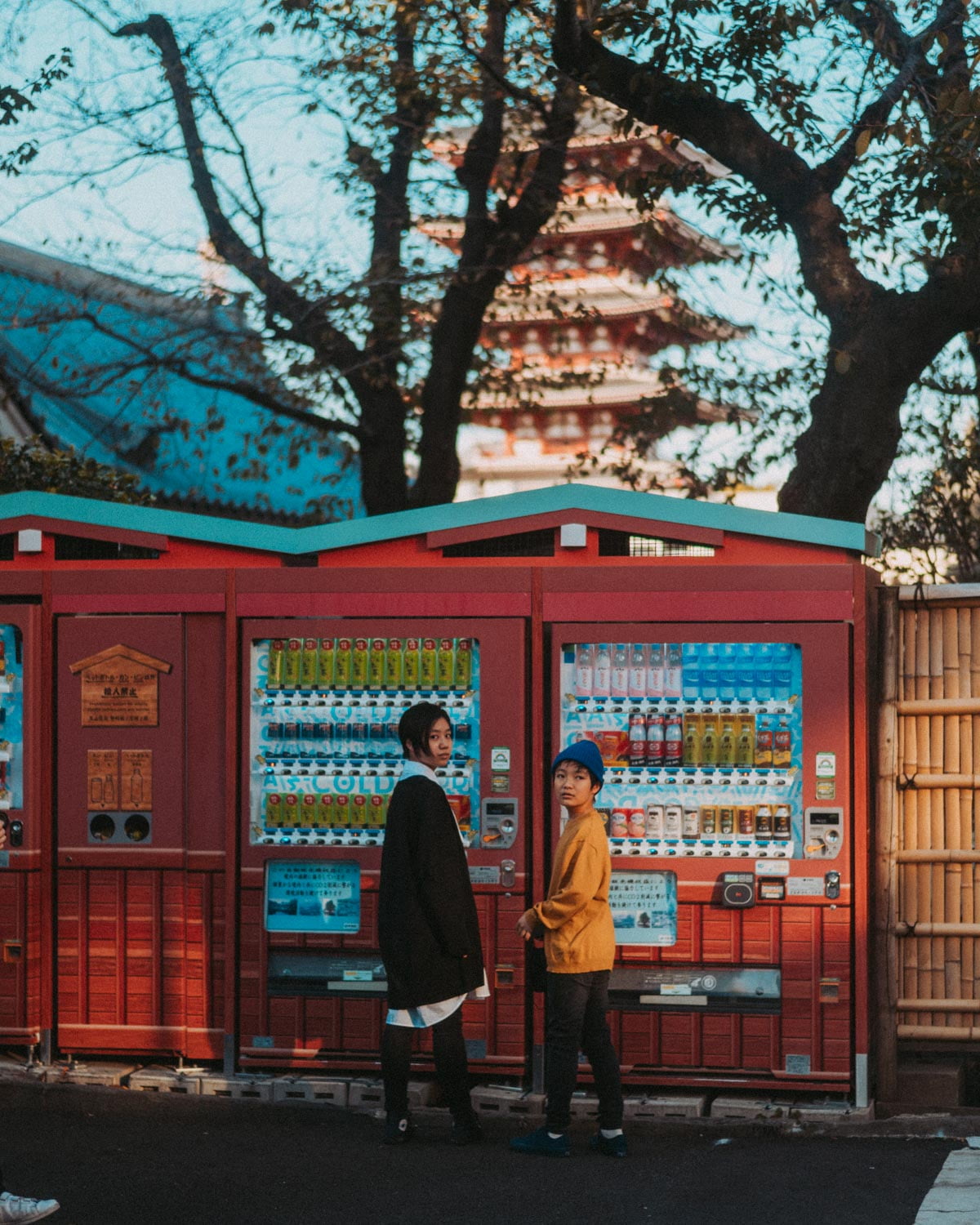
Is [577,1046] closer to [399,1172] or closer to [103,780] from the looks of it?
[399,1172]

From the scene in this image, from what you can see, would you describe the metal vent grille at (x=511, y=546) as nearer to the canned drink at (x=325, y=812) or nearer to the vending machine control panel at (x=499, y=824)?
the vending machine control panel at (x=499, y=824)

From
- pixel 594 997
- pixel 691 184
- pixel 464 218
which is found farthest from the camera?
pixel 464 218

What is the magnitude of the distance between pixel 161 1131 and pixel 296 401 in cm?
A: 768

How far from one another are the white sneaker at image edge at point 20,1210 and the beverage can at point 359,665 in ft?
9.19

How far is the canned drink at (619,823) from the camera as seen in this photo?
6816 mm

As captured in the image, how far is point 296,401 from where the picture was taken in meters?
13.1

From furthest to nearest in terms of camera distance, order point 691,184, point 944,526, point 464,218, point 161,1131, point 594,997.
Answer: point 944,526, point 464,218, point 691,184, point 161,1131, point 594,997

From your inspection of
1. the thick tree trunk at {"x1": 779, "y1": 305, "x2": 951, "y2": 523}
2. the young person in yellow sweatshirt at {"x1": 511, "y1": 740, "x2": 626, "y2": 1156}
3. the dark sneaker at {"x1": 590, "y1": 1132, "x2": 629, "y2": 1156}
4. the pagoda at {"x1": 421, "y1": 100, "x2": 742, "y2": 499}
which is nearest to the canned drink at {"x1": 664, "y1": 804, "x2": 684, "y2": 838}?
the young person in yellow sweatshirt at {"x1": 511, "y1": 740, "x2": 626, "y2": 1156}

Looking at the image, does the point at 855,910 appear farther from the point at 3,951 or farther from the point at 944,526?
the point at 944,526

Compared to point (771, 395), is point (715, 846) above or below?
below

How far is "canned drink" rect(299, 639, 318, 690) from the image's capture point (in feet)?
23.3

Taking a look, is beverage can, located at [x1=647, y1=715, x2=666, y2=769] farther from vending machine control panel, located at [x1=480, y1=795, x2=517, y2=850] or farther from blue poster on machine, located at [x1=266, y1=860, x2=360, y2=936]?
blue poster on machine, located at [x1=266, y1=860, x2=360, y2=936]

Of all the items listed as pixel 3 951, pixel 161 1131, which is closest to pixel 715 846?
pixel 161 1131

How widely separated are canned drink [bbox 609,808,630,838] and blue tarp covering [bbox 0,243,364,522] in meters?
6.43
